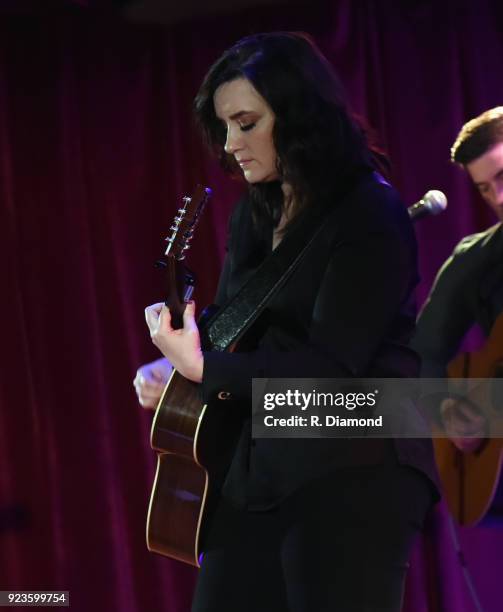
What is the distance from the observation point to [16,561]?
142 inches

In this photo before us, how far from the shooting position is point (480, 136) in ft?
10.2

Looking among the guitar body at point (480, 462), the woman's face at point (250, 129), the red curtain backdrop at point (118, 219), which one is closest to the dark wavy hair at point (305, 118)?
the woman's face at point (250, 129)

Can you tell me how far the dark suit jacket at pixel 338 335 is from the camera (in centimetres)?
169

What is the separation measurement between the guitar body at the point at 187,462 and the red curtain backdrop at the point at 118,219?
1689 millimetres

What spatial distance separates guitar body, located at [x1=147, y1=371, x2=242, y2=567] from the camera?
190 cm

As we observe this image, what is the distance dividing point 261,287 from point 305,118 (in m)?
0.34

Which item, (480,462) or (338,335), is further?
(480,462)

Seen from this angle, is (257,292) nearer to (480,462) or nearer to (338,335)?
(338,335)

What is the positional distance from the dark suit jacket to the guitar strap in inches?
0.7

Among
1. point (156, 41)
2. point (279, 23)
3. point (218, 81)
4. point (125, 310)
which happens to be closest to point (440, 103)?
point (279, 23)

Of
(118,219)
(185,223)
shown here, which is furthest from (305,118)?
(118,219)

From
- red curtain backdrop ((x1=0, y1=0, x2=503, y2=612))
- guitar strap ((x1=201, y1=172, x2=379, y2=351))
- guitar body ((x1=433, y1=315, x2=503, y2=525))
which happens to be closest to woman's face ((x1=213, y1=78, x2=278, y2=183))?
guitar strap ((x1=201, y1=172, x2=379, y2=351))

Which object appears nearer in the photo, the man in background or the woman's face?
the woman's face

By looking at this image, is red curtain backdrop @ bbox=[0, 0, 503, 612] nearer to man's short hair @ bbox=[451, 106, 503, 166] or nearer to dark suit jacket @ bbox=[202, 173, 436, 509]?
man's short hair @ bbox=[451, 106, 503, 166]
